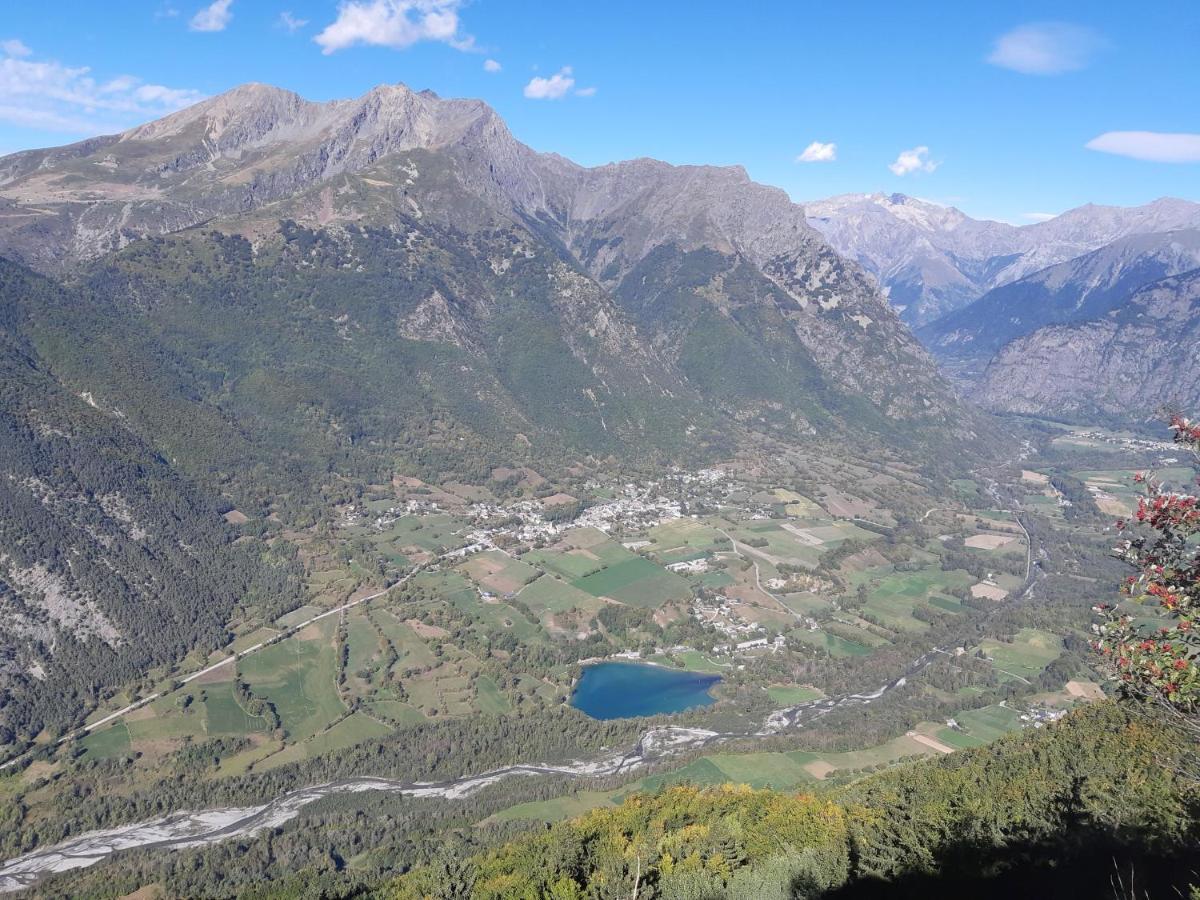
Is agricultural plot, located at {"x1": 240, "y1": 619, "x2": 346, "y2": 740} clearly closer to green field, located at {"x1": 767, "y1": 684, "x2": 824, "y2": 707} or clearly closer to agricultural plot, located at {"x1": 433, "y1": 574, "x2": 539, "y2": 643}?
agricultural plot, located at {"x1": 433, "y1": 574, "x2": 539, "y2": 643}

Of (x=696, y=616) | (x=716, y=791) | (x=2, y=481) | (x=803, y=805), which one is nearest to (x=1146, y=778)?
(x=803, y=805)

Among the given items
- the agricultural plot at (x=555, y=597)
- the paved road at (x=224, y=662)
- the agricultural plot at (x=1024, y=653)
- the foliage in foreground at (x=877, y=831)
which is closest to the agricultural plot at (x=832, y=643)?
the agricultural plot at (x=1024, y=653)

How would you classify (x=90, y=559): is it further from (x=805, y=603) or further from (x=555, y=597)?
(x=805, y=603)

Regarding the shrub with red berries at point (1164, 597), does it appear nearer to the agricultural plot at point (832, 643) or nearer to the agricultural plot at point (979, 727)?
the agricultural plot at point (979, 727)

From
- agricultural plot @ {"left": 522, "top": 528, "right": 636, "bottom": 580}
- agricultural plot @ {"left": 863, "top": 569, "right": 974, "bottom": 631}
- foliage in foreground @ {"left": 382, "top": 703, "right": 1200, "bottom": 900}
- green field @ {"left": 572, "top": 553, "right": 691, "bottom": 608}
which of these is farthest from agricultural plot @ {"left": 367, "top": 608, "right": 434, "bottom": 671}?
agricultural plot @ {"left": 863, "top": 569, "right": 974, "bottom": 631}

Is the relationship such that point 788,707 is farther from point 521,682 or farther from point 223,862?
point 223,862

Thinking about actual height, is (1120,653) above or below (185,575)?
above
